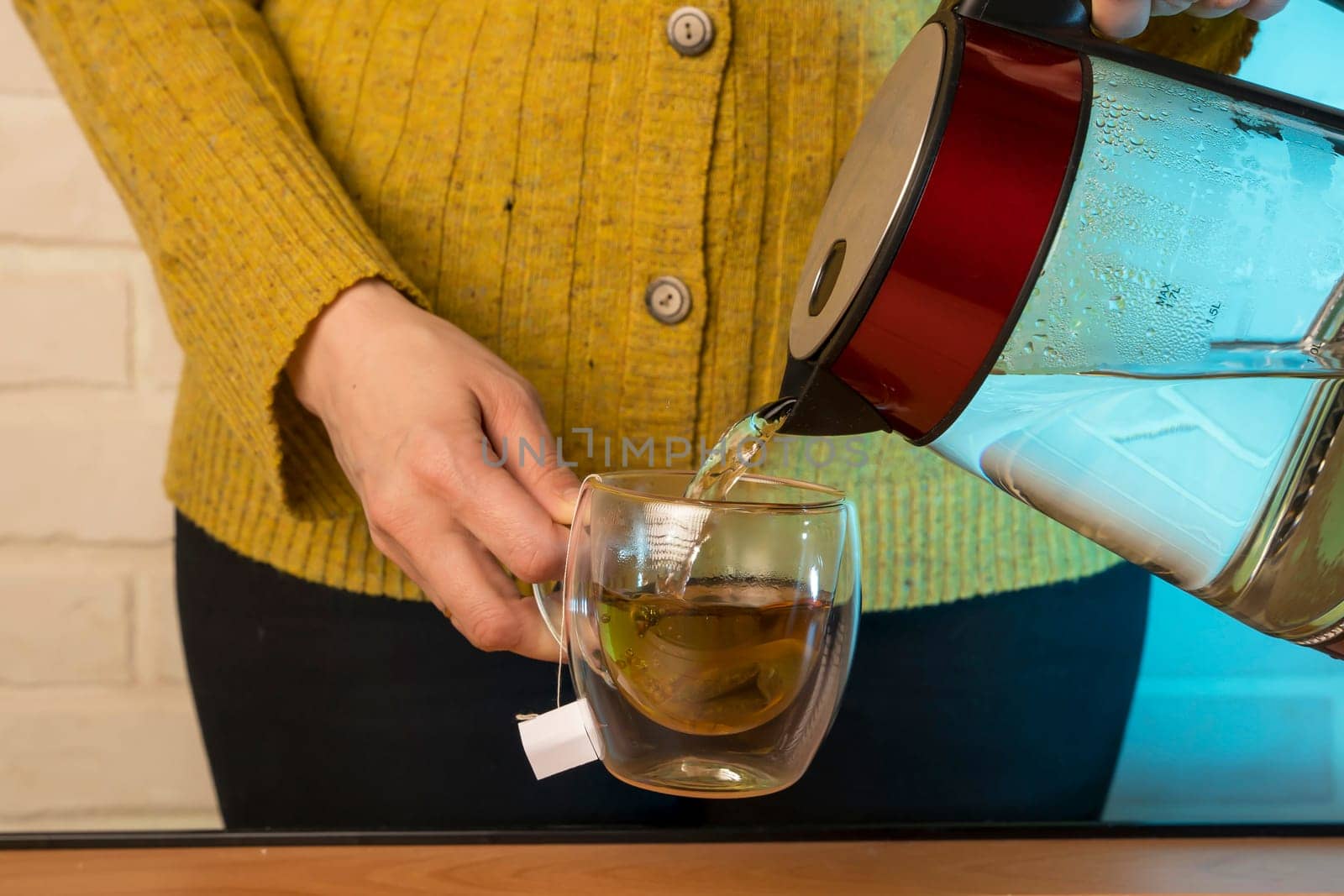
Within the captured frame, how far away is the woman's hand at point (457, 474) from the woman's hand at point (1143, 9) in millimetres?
212

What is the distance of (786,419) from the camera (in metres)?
0.32

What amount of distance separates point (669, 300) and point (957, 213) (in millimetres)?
227

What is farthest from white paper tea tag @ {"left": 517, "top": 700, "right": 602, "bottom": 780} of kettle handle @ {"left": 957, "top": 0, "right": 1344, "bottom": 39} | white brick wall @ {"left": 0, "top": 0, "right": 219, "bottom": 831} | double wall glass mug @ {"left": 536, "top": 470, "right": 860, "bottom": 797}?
white brick wall @ {"left": 0, "top": 0, "right": 219, "bottom": 831}

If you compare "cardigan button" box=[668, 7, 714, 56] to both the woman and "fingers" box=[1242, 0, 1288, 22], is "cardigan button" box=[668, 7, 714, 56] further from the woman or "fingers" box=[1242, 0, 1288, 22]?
"fingers" box=[1242, 0, 1288, 22]

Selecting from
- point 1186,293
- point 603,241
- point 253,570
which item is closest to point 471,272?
point 603,241

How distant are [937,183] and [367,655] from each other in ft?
1.35

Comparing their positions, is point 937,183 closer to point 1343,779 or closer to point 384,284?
point 384,284

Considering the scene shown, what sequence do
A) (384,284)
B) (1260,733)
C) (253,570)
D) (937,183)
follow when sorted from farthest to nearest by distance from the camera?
(1260,733)
(253,570)
(384,284)
(937,183)

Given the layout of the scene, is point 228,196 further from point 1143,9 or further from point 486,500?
point 1143,9

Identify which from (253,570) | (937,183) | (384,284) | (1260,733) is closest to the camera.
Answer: (937,183)

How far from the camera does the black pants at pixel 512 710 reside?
0.57 m

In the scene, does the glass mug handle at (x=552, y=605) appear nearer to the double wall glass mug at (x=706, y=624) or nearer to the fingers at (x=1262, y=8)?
the double wall glass mug at (x=706, y=624)

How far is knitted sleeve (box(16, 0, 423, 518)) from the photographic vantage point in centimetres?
43

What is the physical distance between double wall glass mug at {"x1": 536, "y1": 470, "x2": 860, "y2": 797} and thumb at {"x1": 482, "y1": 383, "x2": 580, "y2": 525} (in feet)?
0.05
